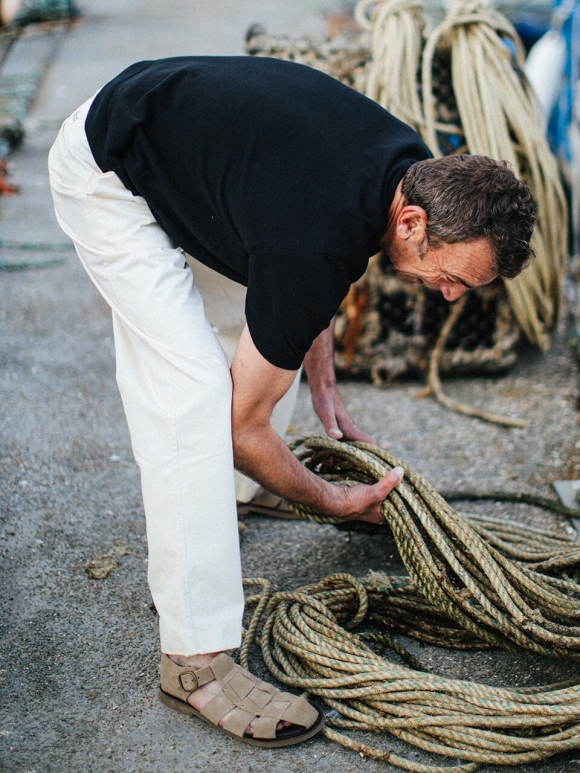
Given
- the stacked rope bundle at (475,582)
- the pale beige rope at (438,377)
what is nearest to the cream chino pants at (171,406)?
the stacked rope bundle at (475,582)

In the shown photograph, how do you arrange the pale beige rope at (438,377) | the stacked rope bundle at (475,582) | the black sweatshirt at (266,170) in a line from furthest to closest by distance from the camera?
1. the pale beige rope at (438,377)
2. the stacked rope bundle at (475,582)
3. the black sweatshirt at (266,170)

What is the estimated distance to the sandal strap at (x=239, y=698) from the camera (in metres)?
2.00

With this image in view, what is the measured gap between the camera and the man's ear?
192cm

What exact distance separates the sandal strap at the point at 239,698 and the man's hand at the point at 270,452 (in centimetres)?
47

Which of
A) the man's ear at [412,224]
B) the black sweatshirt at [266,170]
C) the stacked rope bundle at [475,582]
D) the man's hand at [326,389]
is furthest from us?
the man's hand at [326,389]

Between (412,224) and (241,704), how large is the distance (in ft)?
4.05

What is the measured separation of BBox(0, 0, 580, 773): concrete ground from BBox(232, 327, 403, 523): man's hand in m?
0.45

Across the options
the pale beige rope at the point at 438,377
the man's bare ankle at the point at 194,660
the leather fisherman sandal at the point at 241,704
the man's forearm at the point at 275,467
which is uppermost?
the man's forearm at the point at 275,467

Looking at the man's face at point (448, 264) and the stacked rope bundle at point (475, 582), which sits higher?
the man's face at point (448, 264)

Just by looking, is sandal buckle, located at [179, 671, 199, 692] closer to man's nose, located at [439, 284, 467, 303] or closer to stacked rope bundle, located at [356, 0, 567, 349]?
man's nose, located at [439, 284, 467, 303]

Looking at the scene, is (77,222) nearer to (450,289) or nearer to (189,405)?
(189,405)

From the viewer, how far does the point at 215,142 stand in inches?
76.0

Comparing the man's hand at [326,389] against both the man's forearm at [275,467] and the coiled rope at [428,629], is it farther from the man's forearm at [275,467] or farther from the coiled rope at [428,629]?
the man's forearm at [275,467]

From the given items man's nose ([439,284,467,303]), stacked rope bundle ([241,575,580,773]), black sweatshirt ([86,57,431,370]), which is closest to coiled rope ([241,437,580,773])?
stacked rope bundle ([241,575,580,773])
